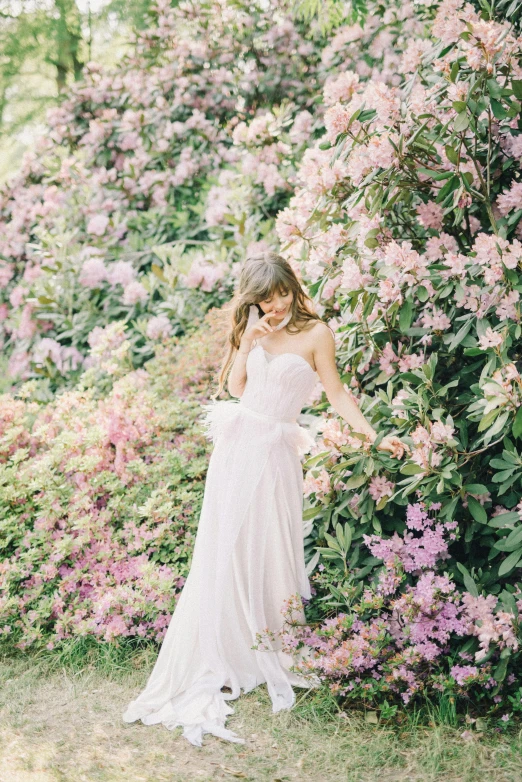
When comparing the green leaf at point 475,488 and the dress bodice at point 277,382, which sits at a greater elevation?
the dress bodice at point 277,382

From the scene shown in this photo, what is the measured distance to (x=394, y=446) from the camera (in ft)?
9.46

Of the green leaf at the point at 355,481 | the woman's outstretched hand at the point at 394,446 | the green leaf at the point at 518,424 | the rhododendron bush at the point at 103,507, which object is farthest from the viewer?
the rhododendron bush at the point at 103,507

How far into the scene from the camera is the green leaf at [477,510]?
2773mm

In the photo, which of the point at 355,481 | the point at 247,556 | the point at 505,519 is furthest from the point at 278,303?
the point at 505,519

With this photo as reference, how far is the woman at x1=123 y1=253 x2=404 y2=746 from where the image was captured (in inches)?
123

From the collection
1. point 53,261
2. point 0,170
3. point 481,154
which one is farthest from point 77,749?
point 0,170

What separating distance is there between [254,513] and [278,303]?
0.92m

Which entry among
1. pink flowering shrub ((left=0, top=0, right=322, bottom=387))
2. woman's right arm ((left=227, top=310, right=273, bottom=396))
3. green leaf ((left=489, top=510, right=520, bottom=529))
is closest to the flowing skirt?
woman's right arm ((left=227, top=310, right=273, bottom=396))

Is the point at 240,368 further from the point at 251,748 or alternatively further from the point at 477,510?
the point at 251,748

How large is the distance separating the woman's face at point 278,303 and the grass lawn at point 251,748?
1.62 meters

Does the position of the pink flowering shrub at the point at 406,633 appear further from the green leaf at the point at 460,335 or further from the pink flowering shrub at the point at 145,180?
the pink flowering shrub at the point at 145,180

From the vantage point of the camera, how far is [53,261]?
22.0ft

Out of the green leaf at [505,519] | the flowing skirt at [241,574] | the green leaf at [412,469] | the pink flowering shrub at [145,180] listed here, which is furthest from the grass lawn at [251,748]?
the pink flowering shrub at [145,180]

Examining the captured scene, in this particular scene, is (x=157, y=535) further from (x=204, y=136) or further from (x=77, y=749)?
(x=204, y=136)
